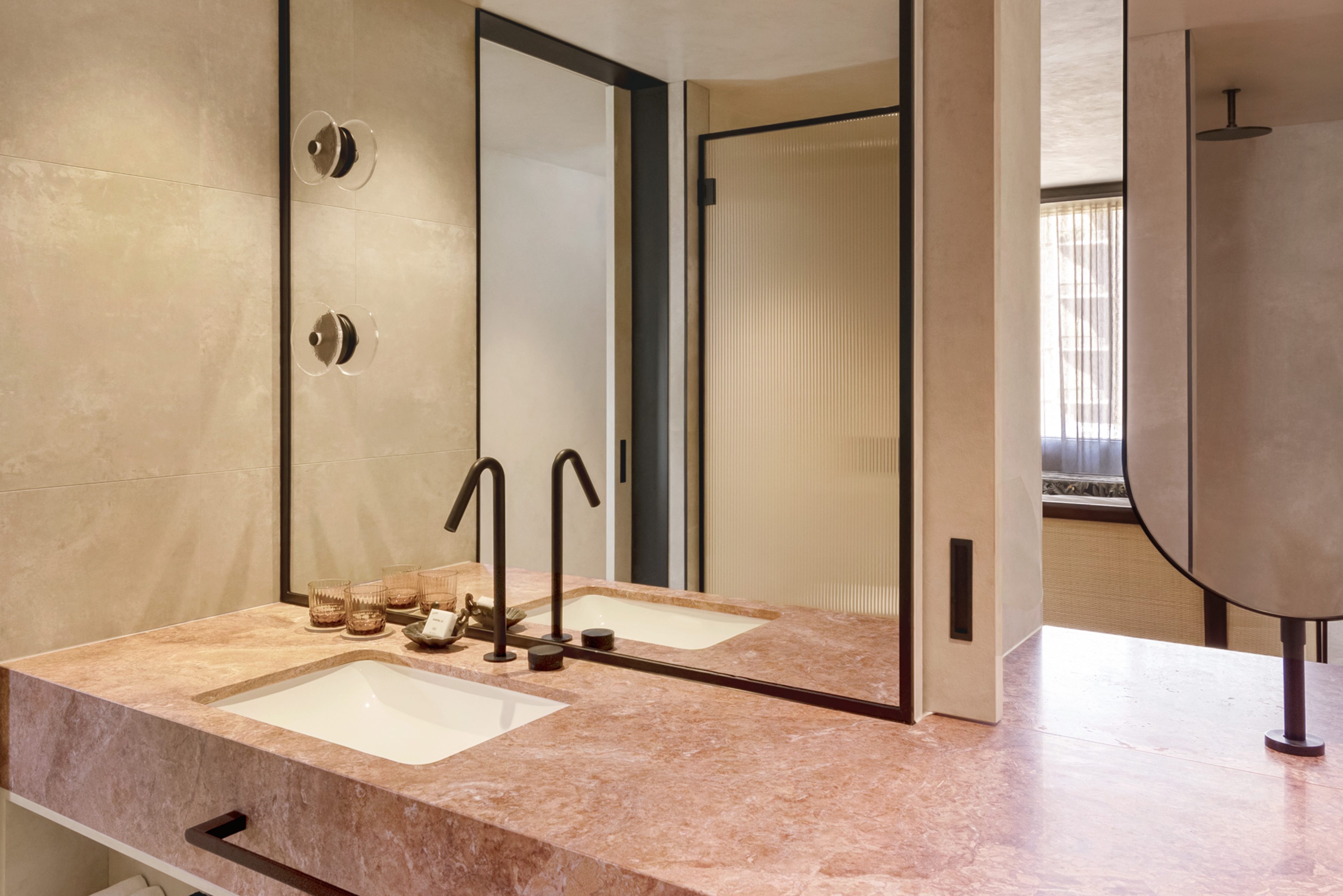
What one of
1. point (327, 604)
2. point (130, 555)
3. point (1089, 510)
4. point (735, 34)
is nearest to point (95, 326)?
point (130, 555)

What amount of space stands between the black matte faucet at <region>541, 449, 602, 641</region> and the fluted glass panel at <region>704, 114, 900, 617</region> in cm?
30

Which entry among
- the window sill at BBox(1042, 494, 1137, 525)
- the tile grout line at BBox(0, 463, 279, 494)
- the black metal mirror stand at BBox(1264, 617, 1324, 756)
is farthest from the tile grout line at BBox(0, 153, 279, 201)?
the window sill at BBox(1042, 494, 1137, 525)

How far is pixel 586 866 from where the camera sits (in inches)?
35.2

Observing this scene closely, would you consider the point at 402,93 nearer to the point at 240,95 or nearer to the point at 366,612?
the point at 240,95

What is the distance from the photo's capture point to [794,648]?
53.4 inches

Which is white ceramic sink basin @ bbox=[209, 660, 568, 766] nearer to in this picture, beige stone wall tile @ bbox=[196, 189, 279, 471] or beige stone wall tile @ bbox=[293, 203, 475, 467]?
beige stone wall tile @ bbox=[293, 203, 475, 467]

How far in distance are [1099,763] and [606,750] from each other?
2.04 feet

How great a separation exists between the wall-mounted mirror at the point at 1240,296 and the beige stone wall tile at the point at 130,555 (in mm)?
1742

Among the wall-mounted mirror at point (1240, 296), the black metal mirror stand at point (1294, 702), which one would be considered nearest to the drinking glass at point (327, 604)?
the wall-mounted mirror at point (1240, 296)

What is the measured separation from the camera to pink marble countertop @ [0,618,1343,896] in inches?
34.7

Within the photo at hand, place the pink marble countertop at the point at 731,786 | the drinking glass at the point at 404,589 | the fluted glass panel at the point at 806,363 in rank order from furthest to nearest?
the drinking glass at the point at 404,589 → the fluted glass panel at the point at 806,363 → the pink marble countertop at the point at 731,786

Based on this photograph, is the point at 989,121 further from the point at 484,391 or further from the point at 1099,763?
the point at 484,391

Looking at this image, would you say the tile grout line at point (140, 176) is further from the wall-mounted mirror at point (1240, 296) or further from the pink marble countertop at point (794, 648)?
the wall-mounted mirror at point (1240, 296)

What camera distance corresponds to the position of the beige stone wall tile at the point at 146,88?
1.56m
